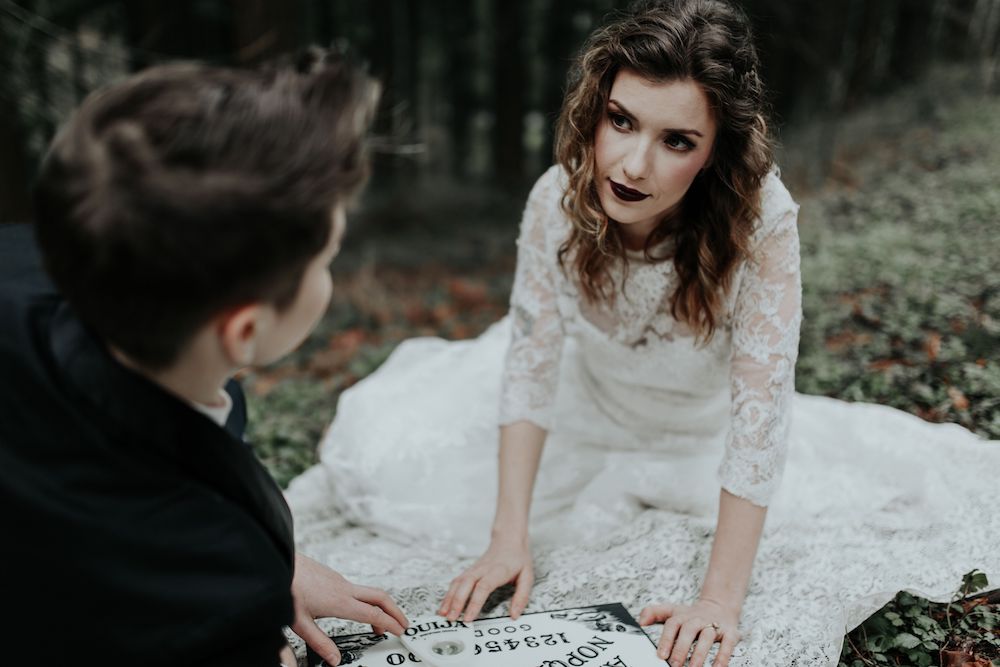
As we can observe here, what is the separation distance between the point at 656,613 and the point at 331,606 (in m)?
0.85

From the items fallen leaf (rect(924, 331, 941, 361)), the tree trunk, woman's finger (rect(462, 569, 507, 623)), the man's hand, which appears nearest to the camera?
the man's hand

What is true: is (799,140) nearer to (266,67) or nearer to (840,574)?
(840,574)

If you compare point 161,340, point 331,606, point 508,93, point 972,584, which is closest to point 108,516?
point 161,340

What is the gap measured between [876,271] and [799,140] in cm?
710

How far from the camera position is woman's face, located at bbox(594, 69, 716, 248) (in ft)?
6.53

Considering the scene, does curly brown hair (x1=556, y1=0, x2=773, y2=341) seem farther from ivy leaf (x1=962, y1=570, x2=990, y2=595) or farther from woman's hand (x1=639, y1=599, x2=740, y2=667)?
ivy leaf (x1=962, y1=570, x2=990, y2=595)

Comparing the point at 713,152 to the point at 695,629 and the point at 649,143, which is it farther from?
the point at 695,629

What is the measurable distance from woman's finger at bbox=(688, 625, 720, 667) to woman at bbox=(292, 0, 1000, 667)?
0.01 metres

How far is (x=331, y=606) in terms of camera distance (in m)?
1.87

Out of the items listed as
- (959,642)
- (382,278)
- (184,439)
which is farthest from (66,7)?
(959,642)

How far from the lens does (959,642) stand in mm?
2107

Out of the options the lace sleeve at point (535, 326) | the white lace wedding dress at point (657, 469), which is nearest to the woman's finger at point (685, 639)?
the white lace wedding dress at point (657, 469)

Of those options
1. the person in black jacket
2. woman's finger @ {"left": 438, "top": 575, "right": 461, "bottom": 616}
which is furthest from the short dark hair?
woman's finger @ {"left": 438, "top": 575, "right": 461, "bottom": 616}

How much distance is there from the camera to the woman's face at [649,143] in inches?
78.4
